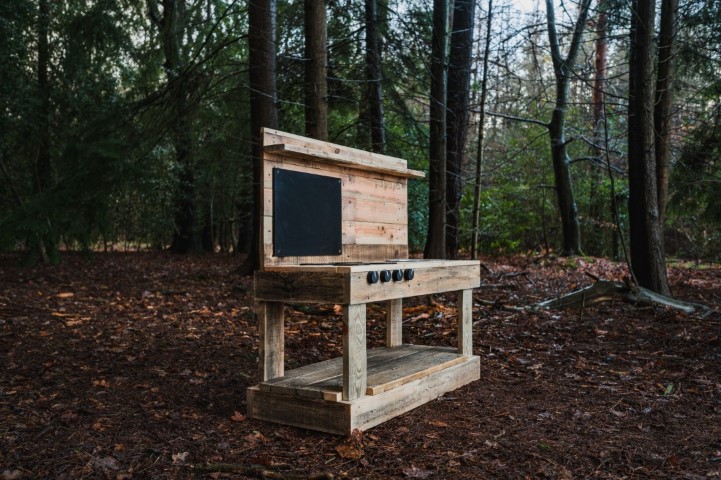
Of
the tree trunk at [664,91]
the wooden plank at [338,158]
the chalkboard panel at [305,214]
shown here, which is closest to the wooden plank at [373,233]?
the chalkboard panel at [305,214]

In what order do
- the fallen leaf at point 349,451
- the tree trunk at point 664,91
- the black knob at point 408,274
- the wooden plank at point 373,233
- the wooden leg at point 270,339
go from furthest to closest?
1. the tree trunk at point 664,91
2. the wooden plank at point 373,233
3. the black knob at point 408,274
4. the wooden leg at point 270,339
5. the fallen leaf at point 349,451

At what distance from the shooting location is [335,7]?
31.7 feet

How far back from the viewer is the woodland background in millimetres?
8195

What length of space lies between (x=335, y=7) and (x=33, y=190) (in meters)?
10.2

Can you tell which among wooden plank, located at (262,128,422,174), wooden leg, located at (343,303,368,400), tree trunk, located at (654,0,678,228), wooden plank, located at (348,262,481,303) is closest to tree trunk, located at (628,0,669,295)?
tree trunk, located at (654,0,678,228)

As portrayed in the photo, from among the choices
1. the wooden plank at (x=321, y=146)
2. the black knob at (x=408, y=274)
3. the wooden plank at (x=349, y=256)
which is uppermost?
the wooden plank at (x=321, y=146)

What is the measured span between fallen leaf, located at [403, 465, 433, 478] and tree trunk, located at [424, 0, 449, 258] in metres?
5.11

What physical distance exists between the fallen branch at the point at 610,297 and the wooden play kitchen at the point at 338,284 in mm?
3089

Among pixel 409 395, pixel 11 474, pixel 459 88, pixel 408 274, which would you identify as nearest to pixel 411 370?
pixel 409 395

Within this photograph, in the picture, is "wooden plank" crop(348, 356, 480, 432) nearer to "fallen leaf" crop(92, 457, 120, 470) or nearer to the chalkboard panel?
the chalkboard panel

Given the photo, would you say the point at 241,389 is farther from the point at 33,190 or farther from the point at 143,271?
the point at 33,190

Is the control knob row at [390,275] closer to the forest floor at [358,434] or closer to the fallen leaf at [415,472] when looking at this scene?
the forest floor at [358,434]

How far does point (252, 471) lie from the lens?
117 inches

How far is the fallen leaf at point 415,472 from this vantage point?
9.59 feet
